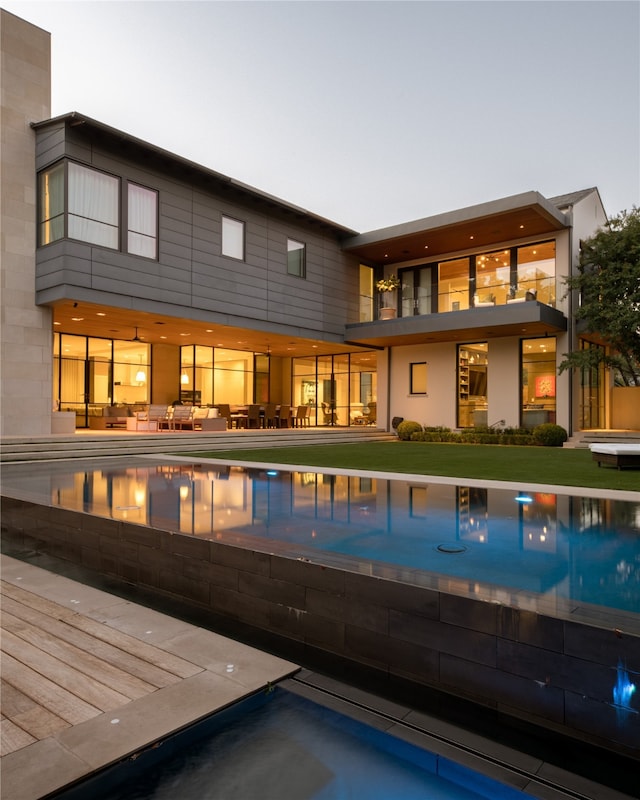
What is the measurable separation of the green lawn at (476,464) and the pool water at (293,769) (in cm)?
591

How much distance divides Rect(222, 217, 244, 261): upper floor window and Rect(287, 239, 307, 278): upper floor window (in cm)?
197

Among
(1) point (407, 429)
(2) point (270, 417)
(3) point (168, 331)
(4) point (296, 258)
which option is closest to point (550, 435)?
(1) point (407, 429)

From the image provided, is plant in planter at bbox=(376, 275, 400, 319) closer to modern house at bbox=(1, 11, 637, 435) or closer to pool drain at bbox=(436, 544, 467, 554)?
modern house at bbox=(1, 11, 637, 435)

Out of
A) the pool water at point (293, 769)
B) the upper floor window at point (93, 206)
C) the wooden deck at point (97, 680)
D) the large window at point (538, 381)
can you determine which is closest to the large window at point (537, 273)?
the large window at point (538, 381)

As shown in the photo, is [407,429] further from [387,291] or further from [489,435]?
[387,291]

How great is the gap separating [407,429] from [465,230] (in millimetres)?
6850

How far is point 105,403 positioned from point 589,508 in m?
17.1

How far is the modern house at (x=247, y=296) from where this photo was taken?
13594mm

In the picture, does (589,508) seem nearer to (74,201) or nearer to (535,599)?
(535,599)

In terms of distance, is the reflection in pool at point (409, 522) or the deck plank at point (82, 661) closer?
the deck plank at point (82, 661)

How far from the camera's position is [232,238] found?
686 inches

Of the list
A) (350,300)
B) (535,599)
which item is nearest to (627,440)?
(350,300)

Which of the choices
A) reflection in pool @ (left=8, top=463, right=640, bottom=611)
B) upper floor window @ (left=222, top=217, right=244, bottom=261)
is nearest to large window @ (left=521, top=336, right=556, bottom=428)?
upper floor window @ (left=222, top=217, right=244, bottom=261)

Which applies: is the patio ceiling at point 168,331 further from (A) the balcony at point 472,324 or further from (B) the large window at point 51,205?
(B) the large window at point 51,205
